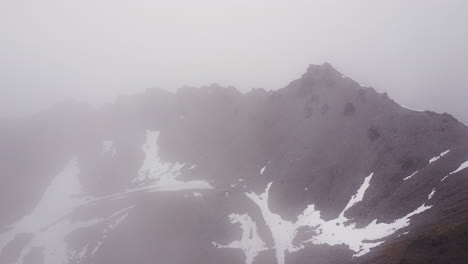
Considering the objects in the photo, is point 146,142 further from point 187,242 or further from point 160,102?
point 187,242

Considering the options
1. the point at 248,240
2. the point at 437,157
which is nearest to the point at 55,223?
the point at 248,240

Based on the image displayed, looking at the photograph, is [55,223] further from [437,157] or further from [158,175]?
[437,157]

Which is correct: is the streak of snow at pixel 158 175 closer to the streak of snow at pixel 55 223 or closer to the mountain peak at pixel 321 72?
the streak of snow at pixel 55 223

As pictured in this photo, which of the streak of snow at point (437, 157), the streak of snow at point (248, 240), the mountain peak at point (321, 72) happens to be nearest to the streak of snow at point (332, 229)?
the streak of snow at point (248, 240)

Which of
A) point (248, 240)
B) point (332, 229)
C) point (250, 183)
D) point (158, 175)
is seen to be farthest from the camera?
point (158, 175)

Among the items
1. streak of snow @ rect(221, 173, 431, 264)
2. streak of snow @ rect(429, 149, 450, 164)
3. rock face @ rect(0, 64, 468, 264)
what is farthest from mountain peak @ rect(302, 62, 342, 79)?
streak of snow @ rect(429, 149, 450, 164)
